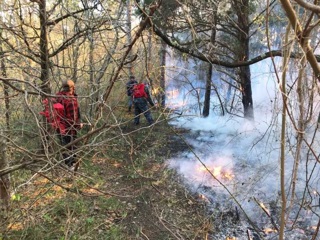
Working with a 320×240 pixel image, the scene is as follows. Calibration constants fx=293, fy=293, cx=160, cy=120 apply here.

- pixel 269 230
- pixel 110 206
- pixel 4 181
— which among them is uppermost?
pixel 4 181

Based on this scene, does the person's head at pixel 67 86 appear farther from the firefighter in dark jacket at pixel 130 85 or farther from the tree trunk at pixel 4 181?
the tree trunk at pixel 4 181

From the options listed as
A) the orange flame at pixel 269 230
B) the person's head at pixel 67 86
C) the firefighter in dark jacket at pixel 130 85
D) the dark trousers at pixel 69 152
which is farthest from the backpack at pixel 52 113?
the orange flame at pixel 269 230

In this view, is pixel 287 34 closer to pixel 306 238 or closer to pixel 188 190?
pixel 306 238

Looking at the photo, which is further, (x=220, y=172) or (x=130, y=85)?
(x=220, y=172)

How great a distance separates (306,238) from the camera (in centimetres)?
520

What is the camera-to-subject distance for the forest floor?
416 centimetres

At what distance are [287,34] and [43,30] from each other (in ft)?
14.0

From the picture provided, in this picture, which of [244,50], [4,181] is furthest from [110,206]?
[244,50]

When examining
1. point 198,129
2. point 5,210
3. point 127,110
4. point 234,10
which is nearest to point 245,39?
point 234,10

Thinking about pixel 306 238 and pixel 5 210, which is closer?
pixel 5 210

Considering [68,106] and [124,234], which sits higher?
[68,106]

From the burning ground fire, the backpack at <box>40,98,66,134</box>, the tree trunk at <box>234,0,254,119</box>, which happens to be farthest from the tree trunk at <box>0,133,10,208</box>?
the tree trunk at <box>234,0,254,119</box>

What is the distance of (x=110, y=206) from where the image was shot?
5.75 metres

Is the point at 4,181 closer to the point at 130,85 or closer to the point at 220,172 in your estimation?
the point at 130,85
